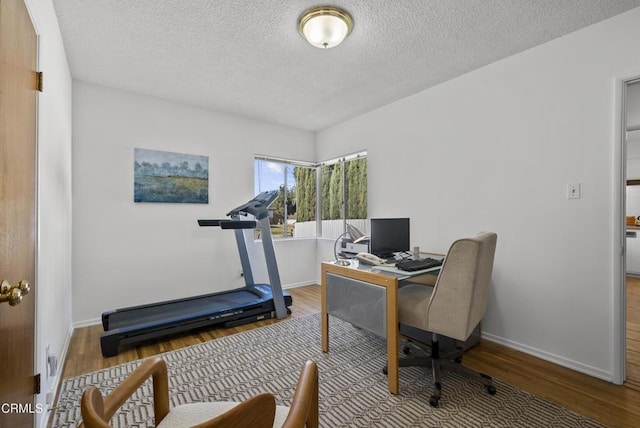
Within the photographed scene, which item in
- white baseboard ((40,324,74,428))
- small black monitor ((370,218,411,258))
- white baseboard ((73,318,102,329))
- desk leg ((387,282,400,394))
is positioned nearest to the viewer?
white baseboard ((40,324,74,428))

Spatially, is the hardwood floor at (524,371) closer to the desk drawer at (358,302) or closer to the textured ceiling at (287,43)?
the desk drawer at (358,302)

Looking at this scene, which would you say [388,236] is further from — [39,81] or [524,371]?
[39,81]

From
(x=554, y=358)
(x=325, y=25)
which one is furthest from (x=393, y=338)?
(x=325, y=25)

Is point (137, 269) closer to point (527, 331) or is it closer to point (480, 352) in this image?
point (480, 352)

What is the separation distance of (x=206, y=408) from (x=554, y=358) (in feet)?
8.60

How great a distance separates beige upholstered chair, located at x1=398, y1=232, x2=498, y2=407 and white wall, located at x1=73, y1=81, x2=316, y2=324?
2795 mm

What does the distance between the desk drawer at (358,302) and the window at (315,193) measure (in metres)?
1.75

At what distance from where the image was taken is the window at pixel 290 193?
444 centimetres

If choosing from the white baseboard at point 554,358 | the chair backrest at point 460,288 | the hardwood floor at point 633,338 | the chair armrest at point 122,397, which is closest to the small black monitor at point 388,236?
the chair backrest at point 460,288

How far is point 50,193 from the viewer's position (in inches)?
73.9

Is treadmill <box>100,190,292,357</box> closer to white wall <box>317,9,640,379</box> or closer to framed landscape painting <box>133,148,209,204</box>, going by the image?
framed landscape painting <box>133,148,209,204</box>

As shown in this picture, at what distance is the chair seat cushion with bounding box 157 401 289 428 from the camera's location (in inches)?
39.0

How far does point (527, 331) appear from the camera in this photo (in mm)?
2434

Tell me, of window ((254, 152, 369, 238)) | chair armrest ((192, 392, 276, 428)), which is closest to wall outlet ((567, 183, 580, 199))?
window ((254, 152, 369, 238))
